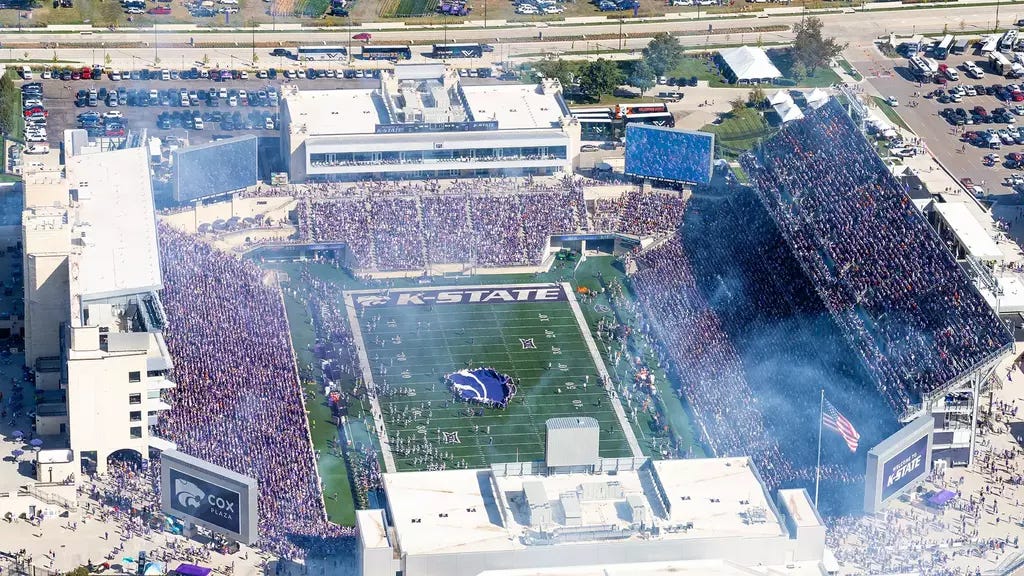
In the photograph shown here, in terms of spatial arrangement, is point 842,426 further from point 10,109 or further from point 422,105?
point 10,109

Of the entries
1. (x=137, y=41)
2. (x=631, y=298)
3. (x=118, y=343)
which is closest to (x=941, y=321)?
(x=631, y=298)

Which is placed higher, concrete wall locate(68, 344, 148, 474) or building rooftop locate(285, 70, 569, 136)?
building rooftop locate(285, 70, 569, 136)

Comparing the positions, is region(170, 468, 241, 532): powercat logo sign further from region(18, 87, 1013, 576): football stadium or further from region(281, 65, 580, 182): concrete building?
Answer: region(281, 65, 580, 182): concrete building

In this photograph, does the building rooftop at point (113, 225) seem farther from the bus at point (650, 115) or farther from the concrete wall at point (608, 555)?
the bus at point (650, 115)

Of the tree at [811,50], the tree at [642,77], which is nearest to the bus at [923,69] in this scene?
the tree at [811,50]

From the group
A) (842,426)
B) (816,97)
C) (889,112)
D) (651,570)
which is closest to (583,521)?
(651,570)

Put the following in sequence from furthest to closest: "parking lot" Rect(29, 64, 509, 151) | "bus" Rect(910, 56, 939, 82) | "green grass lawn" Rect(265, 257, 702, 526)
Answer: "bus" Rect(910, 56, 939, 82)
"parking lot" Rect(29, 64, 509, 151)
"green grass lawn" Rect(265, 257, 702, 526)

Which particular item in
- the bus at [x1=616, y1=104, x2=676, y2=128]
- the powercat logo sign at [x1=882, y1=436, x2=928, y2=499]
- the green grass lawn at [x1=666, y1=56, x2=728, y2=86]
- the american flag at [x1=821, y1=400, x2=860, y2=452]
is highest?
the american flag at [x1=821, y1=400, x2=860, y2=452]

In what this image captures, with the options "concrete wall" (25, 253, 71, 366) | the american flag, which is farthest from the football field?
"concrete wall" (25, 253, 71, 366)
